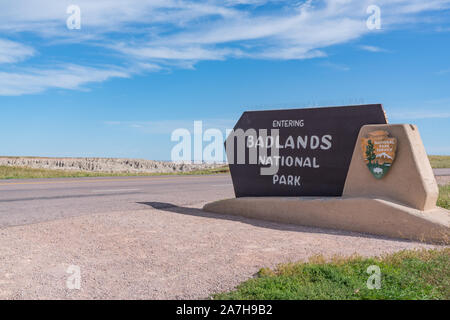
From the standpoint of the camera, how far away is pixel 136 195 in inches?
587

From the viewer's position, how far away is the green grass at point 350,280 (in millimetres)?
4977

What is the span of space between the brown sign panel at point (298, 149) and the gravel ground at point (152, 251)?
1205mm

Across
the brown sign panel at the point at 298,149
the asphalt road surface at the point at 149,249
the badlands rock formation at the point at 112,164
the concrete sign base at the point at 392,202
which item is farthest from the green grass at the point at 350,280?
the badlands rock formation at the point at 112,164

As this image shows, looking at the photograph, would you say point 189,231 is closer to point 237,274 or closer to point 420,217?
point 237,274

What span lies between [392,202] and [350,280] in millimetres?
3679

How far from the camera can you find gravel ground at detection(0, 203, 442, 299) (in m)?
5.40

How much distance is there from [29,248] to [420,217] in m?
7.53

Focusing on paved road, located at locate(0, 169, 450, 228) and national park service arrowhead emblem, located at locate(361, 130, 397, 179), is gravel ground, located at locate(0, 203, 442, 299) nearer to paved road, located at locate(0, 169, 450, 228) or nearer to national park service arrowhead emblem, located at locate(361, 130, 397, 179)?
national park service arrowhead emblem, located at locate(361, 130, 397, 179)

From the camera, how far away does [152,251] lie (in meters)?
6.96

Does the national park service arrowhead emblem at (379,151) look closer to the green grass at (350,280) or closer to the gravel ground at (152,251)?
the gravel ground at (152,251)

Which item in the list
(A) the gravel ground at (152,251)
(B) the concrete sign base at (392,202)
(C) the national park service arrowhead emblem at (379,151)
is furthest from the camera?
(C) the national park service arrowhead emblem at (379,151)

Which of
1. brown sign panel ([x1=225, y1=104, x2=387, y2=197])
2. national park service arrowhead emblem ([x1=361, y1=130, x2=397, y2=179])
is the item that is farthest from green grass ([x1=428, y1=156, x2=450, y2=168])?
national park service arrowhead emblem ([x1=361, y1=130, x2=397, y2=179])
